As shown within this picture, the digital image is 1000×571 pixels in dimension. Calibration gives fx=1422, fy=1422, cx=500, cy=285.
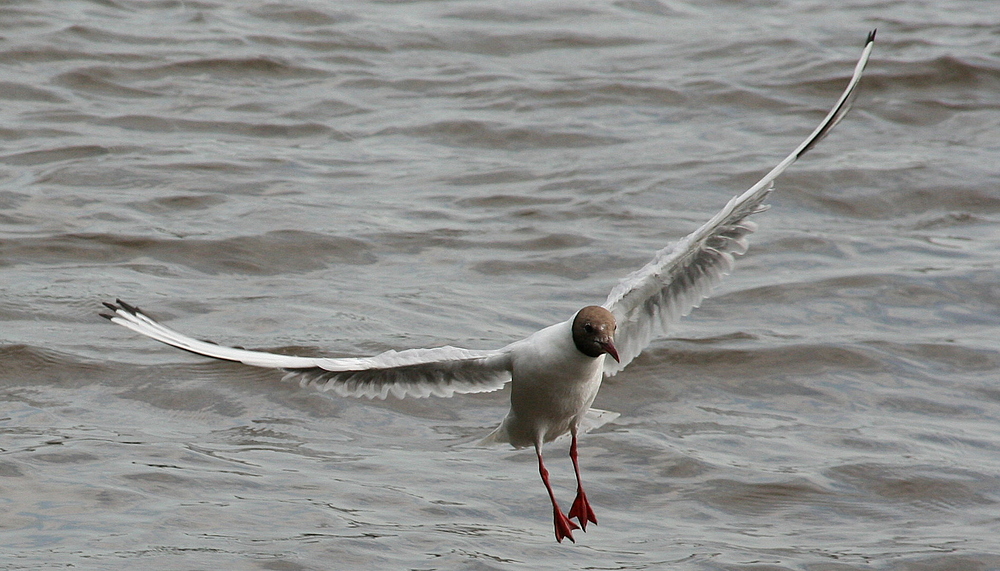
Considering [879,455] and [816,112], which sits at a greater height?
[816,112]

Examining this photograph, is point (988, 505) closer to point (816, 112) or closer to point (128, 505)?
point (128, 505)

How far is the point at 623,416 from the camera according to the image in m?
8.93

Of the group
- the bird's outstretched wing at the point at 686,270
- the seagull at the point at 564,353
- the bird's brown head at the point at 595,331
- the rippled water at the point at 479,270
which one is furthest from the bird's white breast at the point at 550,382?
the rippled water at the point at 479,270

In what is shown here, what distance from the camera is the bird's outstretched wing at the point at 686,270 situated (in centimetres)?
582

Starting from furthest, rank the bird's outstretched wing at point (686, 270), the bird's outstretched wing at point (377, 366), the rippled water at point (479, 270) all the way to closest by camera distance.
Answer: the rippled water at point (479, 270)
the bird's outstretched wing at point (686, 270)
the bird's outstretched wing at point (377, 366)

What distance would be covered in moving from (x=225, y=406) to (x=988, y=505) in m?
4.46

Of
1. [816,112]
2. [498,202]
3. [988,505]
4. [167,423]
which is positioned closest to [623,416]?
[988,505]

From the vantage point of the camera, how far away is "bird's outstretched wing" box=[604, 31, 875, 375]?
19.1 feet

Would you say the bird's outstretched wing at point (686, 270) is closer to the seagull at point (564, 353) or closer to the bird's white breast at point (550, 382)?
the seagull at point (564, 353)

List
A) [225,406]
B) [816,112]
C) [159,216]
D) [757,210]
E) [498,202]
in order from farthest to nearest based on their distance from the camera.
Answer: [816,112], [498,202], [159,216], [225,406], [757,210]

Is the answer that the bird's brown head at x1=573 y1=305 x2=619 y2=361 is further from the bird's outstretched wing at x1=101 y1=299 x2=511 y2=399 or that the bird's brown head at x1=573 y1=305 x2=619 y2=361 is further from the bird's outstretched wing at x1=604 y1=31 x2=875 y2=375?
the bird's outstretched wing at x1=101 y1=299 x2=511 y2=399

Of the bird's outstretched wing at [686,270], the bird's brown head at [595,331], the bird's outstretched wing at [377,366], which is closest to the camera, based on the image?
the bird's outstretched wing at [377,366]

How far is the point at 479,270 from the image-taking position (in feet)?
35.7

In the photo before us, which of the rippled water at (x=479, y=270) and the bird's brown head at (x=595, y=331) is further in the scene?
the rippled water at (x=479, y=270)
